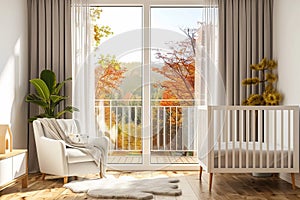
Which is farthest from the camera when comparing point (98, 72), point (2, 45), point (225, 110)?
point (98, 72)

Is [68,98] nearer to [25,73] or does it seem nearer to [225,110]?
[25,73]

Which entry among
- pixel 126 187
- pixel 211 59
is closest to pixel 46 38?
pixel 211 59

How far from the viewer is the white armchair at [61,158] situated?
16.8 feet

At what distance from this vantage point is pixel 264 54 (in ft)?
20.3

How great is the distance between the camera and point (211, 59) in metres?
6.24

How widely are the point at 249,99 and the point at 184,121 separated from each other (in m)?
1.38

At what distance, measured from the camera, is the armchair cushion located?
5148 millimetres

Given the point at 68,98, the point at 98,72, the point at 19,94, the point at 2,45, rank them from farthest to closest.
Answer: the point at 98,72 → the point at 68,98 → the point at 19,94 → the point at 2,45

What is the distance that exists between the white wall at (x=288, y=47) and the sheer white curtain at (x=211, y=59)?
2.44 ft

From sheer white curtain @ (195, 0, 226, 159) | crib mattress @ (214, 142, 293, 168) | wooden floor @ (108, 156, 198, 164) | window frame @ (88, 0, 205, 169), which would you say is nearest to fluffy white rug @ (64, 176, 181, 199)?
crib mattress @ (214, 142, 293, 168)

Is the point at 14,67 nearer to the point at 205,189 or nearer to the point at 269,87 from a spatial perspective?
the point at 205,189

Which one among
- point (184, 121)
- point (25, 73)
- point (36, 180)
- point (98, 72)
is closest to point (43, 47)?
point (25, 73)

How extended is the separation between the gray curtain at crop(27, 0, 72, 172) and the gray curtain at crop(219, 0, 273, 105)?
2.01 m

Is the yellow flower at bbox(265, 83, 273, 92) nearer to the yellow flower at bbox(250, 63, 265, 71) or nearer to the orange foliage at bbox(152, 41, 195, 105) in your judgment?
the yellow flower at bbox(250, 63, 265, 71)
